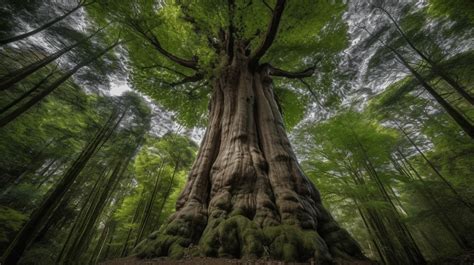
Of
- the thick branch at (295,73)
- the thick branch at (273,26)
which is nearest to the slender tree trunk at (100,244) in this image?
the thick branch at (295,73)

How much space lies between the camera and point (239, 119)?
3824 millimetres

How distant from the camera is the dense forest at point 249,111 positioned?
241 centimetres

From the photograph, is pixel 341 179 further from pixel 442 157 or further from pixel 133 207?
pixel 133 207

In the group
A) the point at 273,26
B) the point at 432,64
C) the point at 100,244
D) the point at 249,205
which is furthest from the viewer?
the point at 100,244

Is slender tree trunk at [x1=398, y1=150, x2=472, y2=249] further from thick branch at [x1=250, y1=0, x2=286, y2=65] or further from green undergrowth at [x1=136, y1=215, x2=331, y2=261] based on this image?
thick branch at [x1=250, y1=0, x2=286, y2=65]

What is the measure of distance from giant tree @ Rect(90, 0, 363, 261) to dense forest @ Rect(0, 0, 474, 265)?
0.03 meters

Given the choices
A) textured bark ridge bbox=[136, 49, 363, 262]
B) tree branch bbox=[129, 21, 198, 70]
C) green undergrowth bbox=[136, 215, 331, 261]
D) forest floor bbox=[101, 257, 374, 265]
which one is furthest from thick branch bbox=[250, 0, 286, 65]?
forest floor bbox=[101, 257, 374, 265]

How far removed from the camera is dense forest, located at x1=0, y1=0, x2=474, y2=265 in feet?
7.92

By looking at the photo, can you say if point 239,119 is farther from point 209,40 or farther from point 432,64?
point 432,64

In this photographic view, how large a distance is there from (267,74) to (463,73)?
599 centimetres

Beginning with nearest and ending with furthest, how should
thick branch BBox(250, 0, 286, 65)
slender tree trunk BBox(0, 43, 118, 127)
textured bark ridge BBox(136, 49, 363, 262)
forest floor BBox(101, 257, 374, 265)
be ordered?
forest floor BBox(101, 257, 374, 265), textured bark ridge BBox(136, 49, 363, 262), thick branch BBox(250, 0, 286, 65), slender tree trunk BBox(0, 43, 118, 127)

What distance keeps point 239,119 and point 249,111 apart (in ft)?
1.45

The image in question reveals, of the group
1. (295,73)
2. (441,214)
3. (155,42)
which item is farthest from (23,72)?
(441,214)

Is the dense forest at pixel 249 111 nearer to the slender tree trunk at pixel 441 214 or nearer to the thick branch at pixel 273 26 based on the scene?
the thick branch at pixel 273 26
